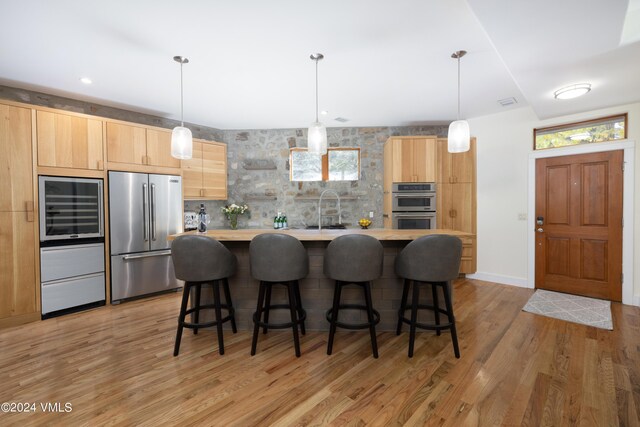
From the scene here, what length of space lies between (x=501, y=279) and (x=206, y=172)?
519 cm

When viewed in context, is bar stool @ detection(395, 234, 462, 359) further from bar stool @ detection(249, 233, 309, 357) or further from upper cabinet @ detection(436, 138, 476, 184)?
upper cabinet @ detection(436, 138, 476, 184)

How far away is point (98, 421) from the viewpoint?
1636 millimetres

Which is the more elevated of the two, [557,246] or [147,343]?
[557,246]

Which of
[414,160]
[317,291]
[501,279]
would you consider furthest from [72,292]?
[501,279]

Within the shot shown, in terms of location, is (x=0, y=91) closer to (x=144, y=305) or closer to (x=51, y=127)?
(x=51, y=127)

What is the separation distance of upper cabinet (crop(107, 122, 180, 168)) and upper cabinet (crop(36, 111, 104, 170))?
13 centimetres

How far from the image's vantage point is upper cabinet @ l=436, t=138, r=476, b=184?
4602 mm

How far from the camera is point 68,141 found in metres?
3.29

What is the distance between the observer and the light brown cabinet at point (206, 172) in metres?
4.45

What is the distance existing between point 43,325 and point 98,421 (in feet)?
7.22

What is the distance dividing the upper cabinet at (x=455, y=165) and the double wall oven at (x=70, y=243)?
498cm

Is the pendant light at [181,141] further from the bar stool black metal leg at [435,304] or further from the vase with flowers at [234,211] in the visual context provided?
the bar stool black metal leg at [435,304]

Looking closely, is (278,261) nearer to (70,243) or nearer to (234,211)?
(70,243)

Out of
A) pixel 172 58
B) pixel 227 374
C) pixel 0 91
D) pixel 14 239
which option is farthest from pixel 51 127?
pixel 227 374
